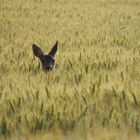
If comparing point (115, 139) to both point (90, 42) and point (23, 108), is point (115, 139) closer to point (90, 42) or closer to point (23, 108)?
point (23, 108)

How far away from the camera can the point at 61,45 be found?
8438 millimetres

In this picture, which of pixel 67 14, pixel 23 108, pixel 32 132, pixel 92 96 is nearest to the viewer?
pixel 32 132

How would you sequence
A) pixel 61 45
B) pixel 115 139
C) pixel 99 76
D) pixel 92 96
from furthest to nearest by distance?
pixel 61 45 → pixel 99 76 → pixel 92 96 → pixel 115 139

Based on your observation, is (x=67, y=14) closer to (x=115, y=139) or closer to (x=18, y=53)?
(x=18, y=53)

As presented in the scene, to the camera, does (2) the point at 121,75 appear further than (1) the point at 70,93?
Yes

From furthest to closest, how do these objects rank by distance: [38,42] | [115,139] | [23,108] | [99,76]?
[38,42] < [99,76] < [23,108] < [115,139]

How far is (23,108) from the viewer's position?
3.66 meters

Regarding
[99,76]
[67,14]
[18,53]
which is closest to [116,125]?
[99,76]

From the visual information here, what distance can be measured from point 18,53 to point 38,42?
1683mm

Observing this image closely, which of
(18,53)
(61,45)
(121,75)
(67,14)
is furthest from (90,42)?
→ (67,14)

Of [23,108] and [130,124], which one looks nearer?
[130,124]

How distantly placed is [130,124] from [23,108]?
84 cm

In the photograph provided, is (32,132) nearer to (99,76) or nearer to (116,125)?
(116,125)

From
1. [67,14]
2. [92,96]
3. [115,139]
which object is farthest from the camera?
[67,14]
